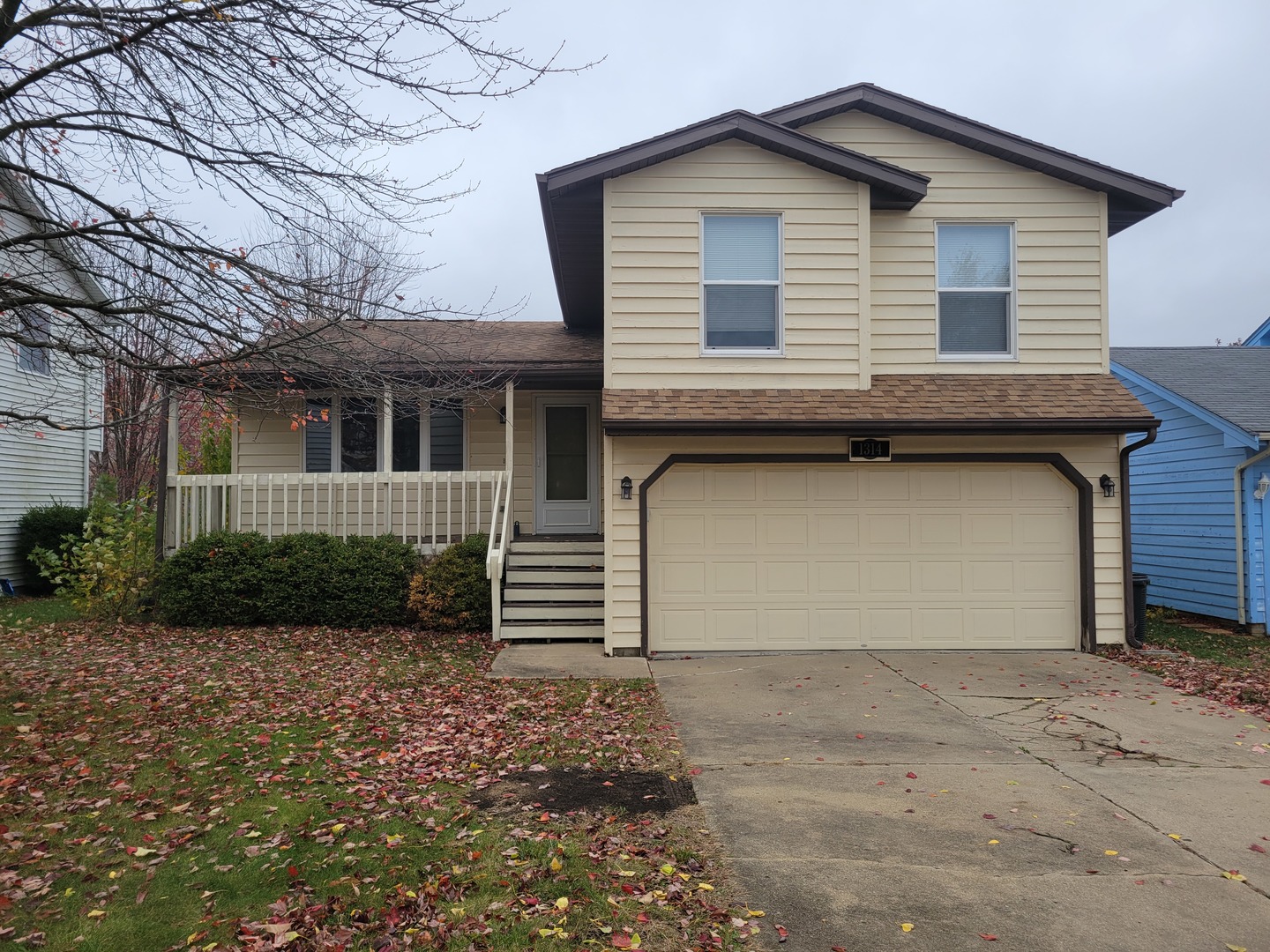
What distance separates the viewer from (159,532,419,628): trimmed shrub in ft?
35.1

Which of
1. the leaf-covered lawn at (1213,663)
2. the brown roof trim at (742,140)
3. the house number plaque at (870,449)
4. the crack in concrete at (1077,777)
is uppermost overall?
the brown roof trim at (742,140)

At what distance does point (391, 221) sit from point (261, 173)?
94 centimetres

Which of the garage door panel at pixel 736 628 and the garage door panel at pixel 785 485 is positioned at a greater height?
the garage door panel at pixel 785 485

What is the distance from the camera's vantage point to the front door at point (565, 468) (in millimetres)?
12742

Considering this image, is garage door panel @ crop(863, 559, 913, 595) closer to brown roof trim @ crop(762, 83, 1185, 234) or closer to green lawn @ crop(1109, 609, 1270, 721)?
green lawn @ crop(1109, 609, 1270, 721)

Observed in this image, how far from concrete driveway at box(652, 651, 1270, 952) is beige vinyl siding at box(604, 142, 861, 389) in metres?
3.54

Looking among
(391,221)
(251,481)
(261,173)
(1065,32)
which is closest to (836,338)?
(391,221)

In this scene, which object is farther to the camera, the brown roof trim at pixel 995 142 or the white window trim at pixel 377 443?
the white window trim at pixel 377 443

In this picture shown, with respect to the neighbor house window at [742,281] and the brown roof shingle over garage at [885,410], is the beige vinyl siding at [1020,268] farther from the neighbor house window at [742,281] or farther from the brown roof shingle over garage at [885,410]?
the neighbor house window at [742,281]

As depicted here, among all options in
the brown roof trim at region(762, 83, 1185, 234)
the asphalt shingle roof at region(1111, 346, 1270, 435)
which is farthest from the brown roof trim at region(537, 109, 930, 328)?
the asphalt shingle roof at region(1111, 346, 1270, 435)

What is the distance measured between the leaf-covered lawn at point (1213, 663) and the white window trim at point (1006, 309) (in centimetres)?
374

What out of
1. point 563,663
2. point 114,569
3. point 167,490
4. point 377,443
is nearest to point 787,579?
point 563,663

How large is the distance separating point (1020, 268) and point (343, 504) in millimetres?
9616

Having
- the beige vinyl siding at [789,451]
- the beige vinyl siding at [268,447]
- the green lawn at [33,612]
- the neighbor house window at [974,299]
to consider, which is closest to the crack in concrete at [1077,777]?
the beige vinyl siding at [789,451]
